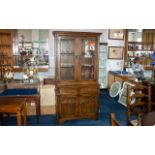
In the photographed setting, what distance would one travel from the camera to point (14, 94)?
3.14 meters

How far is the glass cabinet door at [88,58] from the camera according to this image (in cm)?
328

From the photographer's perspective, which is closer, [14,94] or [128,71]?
[14,94]

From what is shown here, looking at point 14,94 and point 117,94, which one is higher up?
point 14,94

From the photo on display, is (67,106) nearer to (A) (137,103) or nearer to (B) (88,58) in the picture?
(B) (88,58)

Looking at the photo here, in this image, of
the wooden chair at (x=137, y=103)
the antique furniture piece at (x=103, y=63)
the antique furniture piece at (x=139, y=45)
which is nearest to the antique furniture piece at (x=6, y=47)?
the antique furniture piece at (x=103, y=63)

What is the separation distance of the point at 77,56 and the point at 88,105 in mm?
935

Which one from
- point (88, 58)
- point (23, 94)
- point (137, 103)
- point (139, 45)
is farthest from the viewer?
point (139, 45)

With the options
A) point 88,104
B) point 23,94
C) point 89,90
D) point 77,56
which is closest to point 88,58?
point 77,56

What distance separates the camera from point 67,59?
332 centimetres

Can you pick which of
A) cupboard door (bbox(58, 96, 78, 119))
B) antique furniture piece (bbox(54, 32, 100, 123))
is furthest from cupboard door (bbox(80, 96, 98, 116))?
cupboard door (bbox(58, 96, 78, 119))

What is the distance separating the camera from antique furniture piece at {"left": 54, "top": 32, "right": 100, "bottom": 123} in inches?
126
